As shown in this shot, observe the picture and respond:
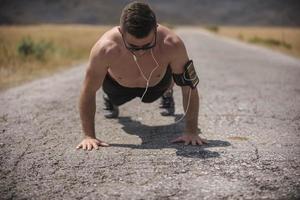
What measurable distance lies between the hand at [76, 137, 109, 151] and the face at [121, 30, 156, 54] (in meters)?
0.71

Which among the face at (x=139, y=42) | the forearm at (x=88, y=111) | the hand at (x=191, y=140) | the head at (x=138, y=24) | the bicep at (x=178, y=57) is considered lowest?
the hand at (x=191, y=140)

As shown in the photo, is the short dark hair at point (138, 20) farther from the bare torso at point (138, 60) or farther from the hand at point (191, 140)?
the hand at point (191, 140)

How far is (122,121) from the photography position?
4.37 meters

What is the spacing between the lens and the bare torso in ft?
10.7

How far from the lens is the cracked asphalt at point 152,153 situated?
2.51m

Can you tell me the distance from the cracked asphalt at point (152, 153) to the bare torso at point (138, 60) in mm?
490

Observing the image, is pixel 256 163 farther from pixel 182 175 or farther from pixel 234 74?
pixel 234 74

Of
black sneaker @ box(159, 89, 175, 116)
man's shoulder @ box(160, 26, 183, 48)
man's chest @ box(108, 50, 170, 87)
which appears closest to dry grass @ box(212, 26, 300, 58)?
black sneaker @ box(159, 89, 175, 116)

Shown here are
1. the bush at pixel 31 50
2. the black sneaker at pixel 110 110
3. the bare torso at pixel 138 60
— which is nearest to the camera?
the bare torso at pixel 138 60

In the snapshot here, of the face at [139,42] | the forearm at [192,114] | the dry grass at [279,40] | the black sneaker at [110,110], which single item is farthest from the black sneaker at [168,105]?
the dry grass at [279,40]

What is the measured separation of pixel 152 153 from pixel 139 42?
29.5 inches

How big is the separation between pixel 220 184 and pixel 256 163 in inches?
18.4

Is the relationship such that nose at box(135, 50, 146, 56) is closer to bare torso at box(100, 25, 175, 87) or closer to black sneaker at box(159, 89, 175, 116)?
bare torso at box(100, 25, 175, 87)

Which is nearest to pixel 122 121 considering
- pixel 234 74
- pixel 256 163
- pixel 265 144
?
pixel 265 144
